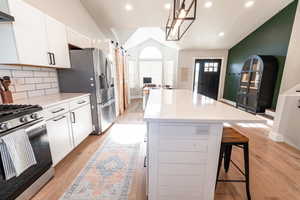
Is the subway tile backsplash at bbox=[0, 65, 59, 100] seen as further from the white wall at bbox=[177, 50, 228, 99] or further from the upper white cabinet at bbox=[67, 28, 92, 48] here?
the white wall at bbox=[177, 50, 228, 99]

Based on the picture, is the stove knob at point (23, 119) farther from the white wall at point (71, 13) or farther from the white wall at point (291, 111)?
the white wall at point (291, 111)

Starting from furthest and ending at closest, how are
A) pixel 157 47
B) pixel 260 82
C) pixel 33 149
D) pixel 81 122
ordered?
pixel 157 47, pixel 260 82, pixel 81 122, pixel 33 149

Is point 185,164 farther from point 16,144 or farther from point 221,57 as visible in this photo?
point 221,57

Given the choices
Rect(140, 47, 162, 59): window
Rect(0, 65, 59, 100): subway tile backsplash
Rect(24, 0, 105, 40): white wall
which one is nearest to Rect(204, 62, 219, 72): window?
Rect(140, 47, 162, 59): window

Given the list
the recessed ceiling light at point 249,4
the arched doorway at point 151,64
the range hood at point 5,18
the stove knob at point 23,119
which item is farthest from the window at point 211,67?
the stove knob at point 23,119

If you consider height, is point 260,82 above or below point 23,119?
above

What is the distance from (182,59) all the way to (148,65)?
5.93 feet

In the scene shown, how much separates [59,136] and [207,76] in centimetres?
639

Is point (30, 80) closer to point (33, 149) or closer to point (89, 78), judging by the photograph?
point (89, 78)

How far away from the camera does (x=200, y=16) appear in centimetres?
396

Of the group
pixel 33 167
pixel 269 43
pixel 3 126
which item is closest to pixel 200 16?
pixel 269 43

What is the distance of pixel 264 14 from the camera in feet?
12.7

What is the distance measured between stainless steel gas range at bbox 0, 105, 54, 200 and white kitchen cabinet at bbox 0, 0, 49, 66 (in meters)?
0.62

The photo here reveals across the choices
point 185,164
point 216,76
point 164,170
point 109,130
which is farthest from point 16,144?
point 216,76
